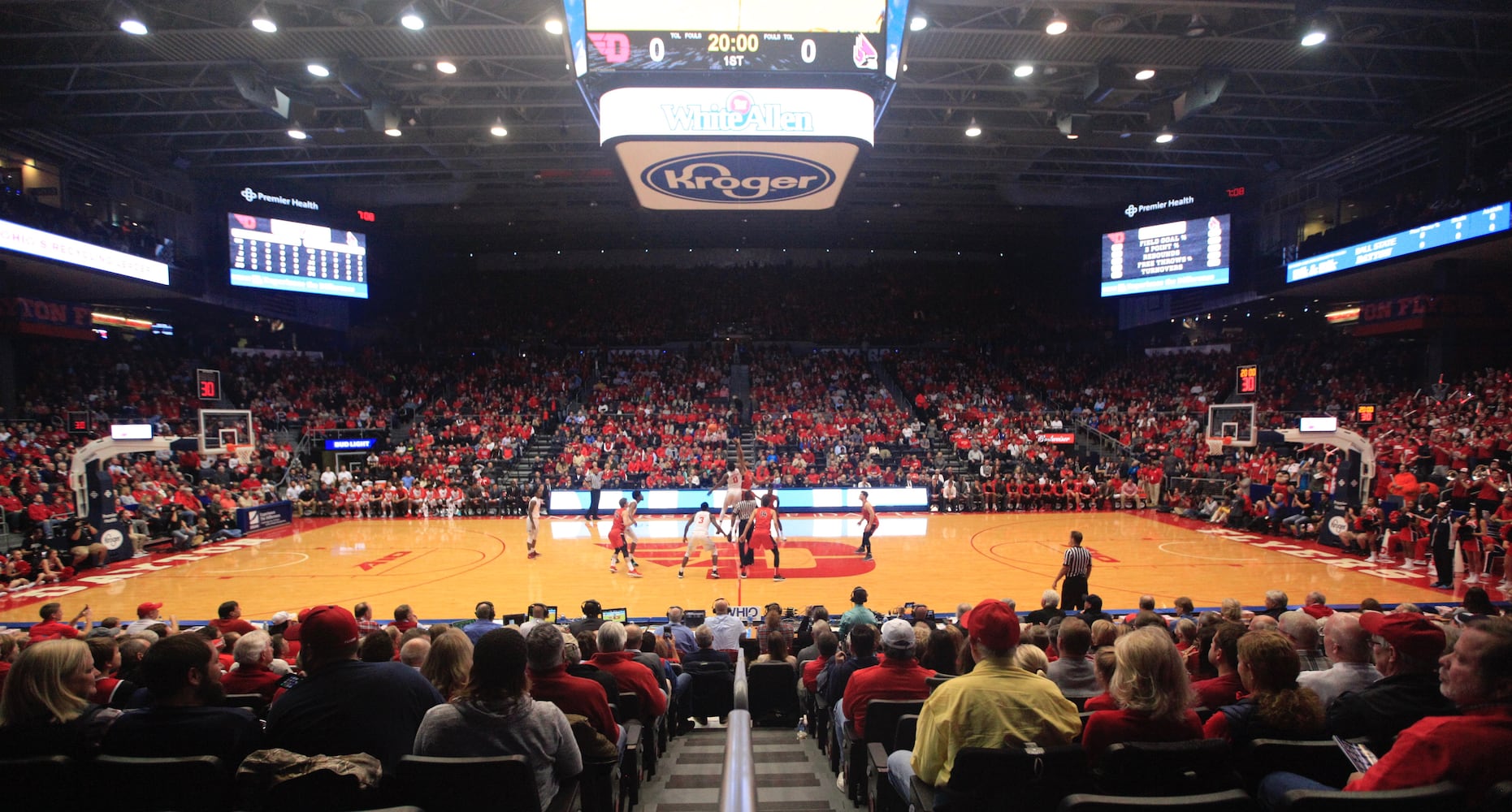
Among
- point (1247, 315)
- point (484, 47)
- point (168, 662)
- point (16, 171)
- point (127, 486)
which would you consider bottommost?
point (127, 486)

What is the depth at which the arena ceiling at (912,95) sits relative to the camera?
14.8 metres

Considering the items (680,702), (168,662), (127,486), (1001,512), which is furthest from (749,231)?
(168,662)

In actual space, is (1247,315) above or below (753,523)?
above

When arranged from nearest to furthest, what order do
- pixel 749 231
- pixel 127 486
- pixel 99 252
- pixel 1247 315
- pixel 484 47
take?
pixel 484 47
pixel 127 486
pixel 99 252
pixel 1247 315
pixel 749 231

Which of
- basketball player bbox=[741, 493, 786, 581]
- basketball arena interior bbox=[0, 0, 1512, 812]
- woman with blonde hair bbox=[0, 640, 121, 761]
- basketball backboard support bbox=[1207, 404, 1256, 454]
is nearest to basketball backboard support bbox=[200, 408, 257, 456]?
basketball arena interior bbox=[0, 0, 1512, 812]

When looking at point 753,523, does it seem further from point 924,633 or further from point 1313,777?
point 1313,777

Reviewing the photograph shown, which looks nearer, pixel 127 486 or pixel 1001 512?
pixel 127 486

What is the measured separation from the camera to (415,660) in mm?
4824

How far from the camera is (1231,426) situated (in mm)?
20109

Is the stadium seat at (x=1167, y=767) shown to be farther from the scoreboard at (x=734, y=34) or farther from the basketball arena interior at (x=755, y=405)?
the scoreboard at (x=734, y=34)

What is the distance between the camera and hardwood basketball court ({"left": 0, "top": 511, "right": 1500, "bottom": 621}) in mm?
12031

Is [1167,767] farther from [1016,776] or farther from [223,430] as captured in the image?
[223,430]

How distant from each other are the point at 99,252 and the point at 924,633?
24.3 m

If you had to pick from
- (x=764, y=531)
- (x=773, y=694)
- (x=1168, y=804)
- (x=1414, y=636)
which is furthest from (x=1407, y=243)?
(x=1168, y=804)
